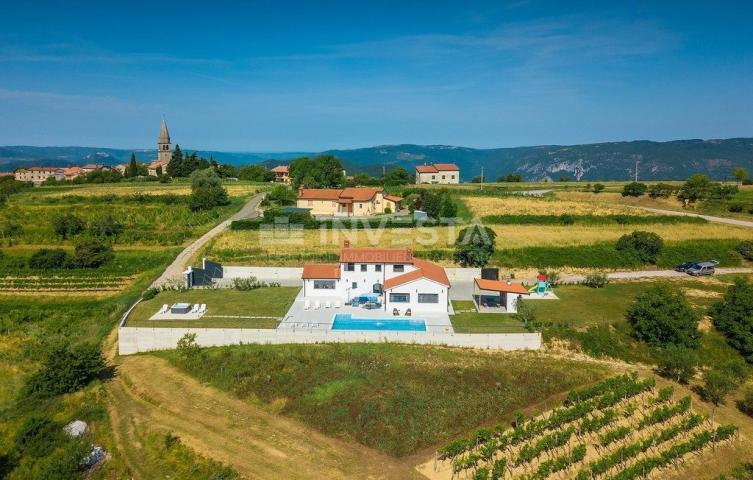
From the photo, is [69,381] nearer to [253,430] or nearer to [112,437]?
[112,437]

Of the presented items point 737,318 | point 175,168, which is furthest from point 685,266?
point 175,168

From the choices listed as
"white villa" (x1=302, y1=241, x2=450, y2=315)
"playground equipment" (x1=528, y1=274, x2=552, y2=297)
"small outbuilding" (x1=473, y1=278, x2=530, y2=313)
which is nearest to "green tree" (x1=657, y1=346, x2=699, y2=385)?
"small outbuilding" (x1=473, y1=278, x2=530, y2=313)

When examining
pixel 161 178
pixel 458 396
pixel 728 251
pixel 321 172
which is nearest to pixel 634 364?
pixel 458 396

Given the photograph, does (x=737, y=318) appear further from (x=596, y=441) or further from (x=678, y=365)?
(x=596, y=441)

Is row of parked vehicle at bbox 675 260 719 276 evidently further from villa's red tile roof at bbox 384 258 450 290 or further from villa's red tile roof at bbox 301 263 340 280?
villa's red tile roof at bbox 301 263 340 280

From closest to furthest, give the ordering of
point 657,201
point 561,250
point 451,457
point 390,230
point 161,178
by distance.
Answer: point 451,457, point 561,250, point 390,230, point 657,201, point 161,178

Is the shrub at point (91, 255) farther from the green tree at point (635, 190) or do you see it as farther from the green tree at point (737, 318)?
the green tree at point (635, 190)
